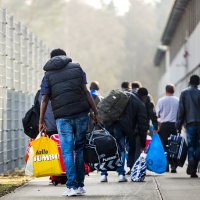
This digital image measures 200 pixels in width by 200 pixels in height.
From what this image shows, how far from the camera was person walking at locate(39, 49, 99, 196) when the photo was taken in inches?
547

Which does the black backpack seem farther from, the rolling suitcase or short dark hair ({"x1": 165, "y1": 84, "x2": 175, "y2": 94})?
short dark hair ({"x1": 165, "y1": 84, "x2": 175, "y2": 94})

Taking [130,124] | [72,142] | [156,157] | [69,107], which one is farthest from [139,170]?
[69,107]

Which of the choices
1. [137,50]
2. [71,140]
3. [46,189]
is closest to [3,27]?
[46,189]

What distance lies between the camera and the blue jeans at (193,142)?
63.4 feet

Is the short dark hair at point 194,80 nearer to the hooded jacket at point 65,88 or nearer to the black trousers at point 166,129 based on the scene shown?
the black trousers at point 166,129

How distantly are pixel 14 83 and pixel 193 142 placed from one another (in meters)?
4.16

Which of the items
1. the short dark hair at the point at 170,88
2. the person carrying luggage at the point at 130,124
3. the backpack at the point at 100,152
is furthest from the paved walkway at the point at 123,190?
the short dark hair at the point at 170,88

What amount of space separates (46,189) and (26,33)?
811 centimetres

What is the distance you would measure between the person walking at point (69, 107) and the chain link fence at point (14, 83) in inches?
211

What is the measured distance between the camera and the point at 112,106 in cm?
1733

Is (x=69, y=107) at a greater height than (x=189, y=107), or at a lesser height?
lesser

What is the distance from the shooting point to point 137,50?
457 feet

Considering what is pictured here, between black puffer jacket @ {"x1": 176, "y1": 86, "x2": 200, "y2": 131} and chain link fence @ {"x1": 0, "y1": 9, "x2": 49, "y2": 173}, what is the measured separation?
3.28 meters

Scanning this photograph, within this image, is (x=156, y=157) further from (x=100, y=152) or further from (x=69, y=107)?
(x=69, y=107)
